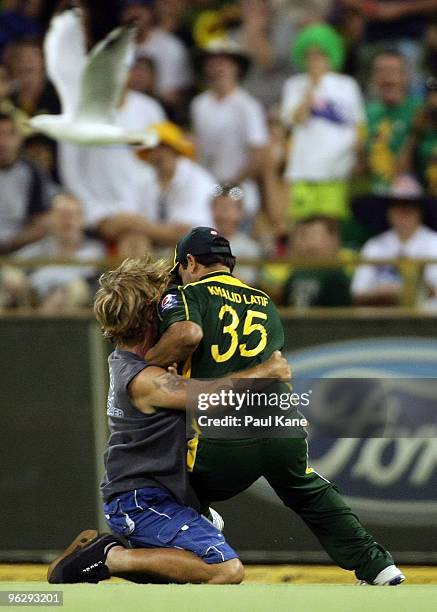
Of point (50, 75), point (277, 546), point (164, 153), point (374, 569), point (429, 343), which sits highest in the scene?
point (50, 75)

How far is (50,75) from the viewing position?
9188mm

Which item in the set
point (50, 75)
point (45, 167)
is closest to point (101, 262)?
point (45, 167)

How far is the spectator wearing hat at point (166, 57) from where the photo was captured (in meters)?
9.51

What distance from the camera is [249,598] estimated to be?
168 inches

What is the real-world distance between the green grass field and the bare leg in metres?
0.18

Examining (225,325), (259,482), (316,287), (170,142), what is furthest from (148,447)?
(170,142)

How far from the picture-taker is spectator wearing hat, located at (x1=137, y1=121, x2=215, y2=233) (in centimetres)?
869

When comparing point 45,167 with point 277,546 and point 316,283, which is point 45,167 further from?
point 277,546

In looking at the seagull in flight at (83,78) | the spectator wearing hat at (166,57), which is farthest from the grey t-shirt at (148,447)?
the spectator wearing hat at (166,57)

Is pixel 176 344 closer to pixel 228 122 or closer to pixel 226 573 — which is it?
pixel 226 573

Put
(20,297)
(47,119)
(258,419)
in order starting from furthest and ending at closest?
(47,119)
(20,297)
(258,419)

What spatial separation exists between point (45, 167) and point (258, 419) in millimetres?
4723

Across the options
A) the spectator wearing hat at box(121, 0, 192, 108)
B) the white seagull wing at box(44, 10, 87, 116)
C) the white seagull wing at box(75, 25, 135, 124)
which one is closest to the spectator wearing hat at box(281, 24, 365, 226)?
the spectator wearing hat at box(121, 0, 192, 108)

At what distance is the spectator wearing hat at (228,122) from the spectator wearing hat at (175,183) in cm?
29
